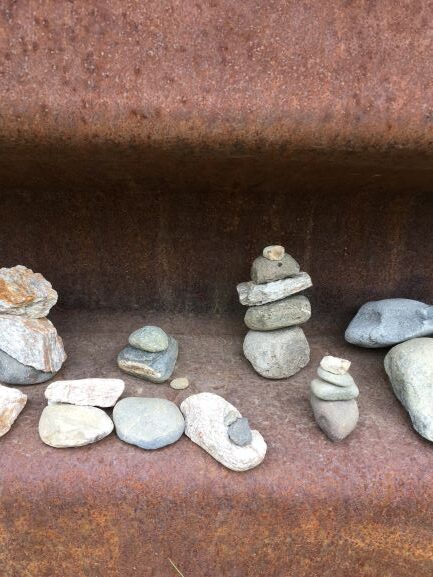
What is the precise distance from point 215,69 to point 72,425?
65cm

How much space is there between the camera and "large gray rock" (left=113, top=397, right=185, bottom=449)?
796mm

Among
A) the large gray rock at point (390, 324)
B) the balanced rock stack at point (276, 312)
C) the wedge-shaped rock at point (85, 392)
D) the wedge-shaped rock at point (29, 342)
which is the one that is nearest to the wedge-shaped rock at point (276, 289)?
the balanced rock stack at point (276, 312)

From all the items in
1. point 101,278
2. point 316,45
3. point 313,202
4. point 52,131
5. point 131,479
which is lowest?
point 131,479

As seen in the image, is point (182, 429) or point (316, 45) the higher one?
point (316, 45)

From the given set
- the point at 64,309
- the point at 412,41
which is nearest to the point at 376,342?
the point at 412,41

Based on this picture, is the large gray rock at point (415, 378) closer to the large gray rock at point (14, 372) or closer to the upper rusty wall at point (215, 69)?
the upper rusty wall at point (215, 69)

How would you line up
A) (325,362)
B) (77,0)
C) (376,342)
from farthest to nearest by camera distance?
(376,342) < (325,362) < (77,0)

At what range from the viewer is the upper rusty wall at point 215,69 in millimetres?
688

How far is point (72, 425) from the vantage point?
0.80m

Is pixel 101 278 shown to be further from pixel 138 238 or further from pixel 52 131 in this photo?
pixel 52 131

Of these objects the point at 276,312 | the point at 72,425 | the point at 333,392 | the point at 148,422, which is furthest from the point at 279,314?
the point at 72,425

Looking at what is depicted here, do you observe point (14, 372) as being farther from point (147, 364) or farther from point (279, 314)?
point (279, 314)

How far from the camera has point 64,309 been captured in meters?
1.27

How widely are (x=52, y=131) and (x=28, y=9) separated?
0.18 m
